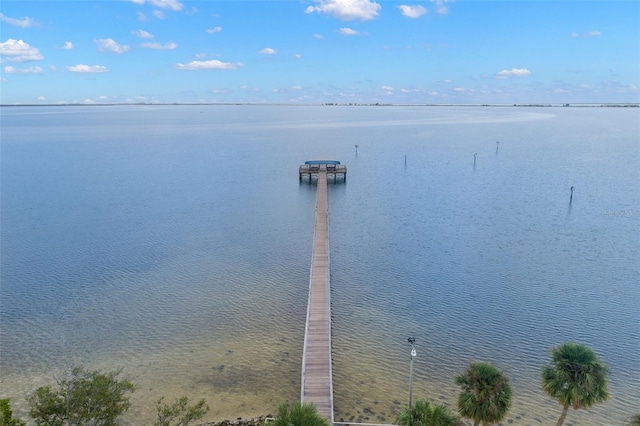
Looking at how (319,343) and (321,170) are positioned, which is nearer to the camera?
(319,343)

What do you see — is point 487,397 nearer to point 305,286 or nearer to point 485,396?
point 485,396

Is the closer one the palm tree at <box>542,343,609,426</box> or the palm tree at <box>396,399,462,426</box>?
the palm tree at <box>396,399,462,426</box>

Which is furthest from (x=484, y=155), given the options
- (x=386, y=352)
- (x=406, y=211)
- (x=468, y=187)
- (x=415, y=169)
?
(x=386, y=352)

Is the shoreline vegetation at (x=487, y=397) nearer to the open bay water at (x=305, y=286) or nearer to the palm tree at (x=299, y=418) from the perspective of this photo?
the palm tree at (x=299, y=418)

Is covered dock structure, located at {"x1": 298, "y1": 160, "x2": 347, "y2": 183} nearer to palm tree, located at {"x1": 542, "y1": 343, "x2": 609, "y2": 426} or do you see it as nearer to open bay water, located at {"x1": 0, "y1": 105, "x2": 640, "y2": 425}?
open bay water, located at {"x1": 0, "y1": 105, "x2": 640, "y2": 425}

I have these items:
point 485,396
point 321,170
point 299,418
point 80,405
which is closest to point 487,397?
point 485,396

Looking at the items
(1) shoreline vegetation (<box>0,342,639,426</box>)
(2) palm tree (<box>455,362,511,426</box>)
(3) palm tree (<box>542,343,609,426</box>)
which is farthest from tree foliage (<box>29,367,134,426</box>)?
(3) palm tree (<box>542,343,609,426</box>)

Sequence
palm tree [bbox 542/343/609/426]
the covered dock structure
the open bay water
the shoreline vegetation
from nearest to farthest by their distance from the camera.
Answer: the shoreline vegetation → palm tree [bbox 542/343/609/426] → the open bay water → the covered dock structure

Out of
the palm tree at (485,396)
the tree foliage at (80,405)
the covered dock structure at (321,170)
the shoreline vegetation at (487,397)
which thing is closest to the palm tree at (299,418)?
the shoreline vegetation at (487,397)
